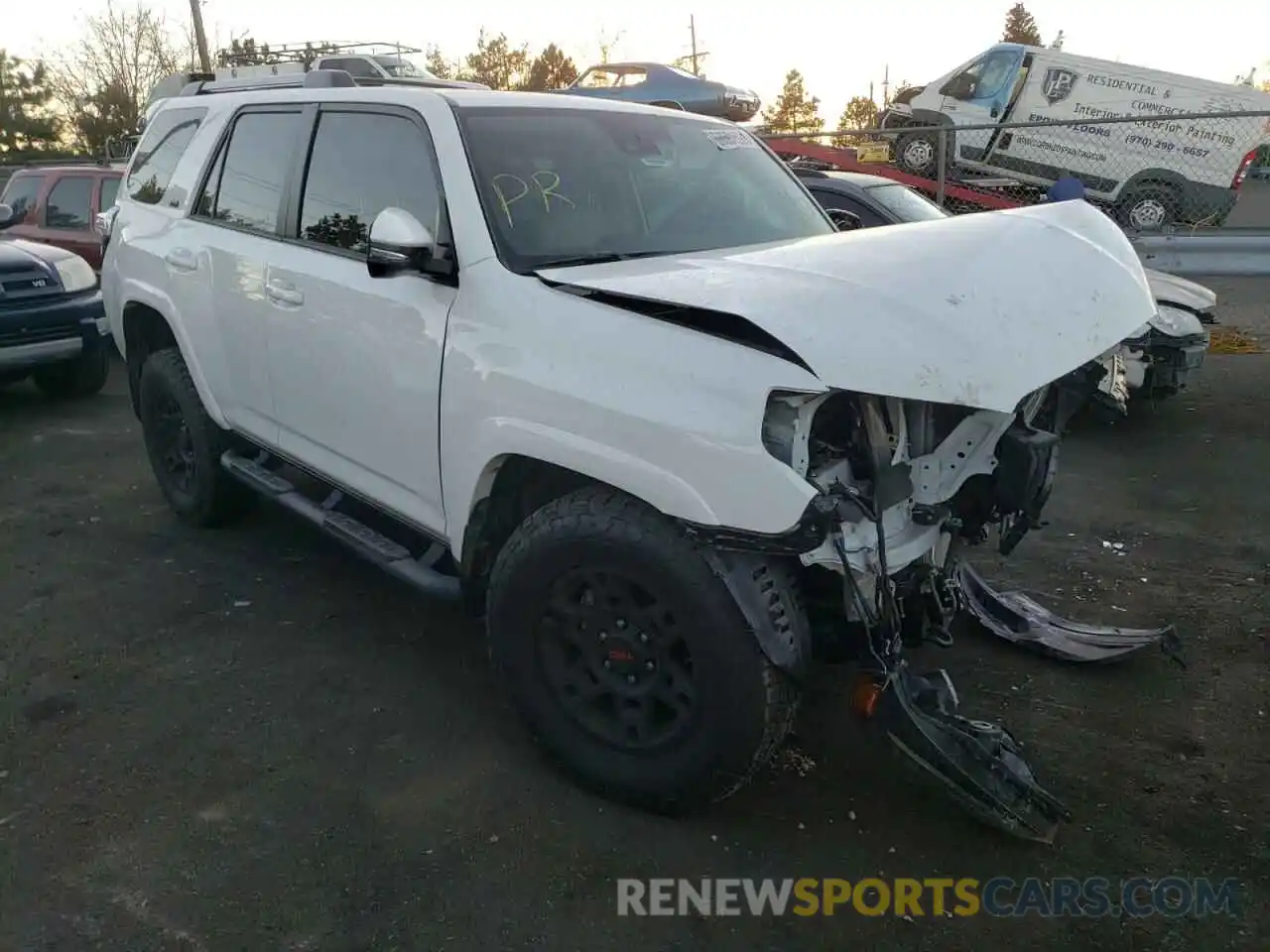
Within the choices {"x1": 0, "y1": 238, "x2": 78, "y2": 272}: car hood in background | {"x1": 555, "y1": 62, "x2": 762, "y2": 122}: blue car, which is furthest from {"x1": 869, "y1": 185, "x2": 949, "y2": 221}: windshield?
{"x1": 555, "y1": 62, "x2": 762, "y2": 122}: blue car

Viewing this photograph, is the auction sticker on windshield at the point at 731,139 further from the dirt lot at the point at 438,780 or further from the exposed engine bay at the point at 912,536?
the dirt lot at the point at 438,780

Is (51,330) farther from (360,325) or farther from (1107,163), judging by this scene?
(1107,163)

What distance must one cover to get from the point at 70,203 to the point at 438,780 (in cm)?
925

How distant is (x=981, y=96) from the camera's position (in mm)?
14664

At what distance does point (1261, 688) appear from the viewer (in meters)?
3.51

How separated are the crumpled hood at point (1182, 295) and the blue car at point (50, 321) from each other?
7.64 m

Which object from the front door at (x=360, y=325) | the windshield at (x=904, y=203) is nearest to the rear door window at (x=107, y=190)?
the front door at (x=360, y=325)

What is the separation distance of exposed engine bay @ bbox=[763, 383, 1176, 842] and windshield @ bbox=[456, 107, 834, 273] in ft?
3.42

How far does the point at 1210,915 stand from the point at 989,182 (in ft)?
39.9

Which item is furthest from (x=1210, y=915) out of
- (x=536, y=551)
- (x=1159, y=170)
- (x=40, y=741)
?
(x=1159, y=170)

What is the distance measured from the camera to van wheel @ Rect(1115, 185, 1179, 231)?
14117 millimetres

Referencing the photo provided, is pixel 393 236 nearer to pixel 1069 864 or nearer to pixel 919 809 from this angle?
pixel 919 809

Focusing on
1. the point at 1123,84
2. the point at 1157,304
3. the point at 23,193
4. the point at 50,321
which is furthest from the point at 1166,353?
the point at 23,193

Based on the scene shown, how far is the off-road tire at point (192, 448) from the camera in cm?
464
